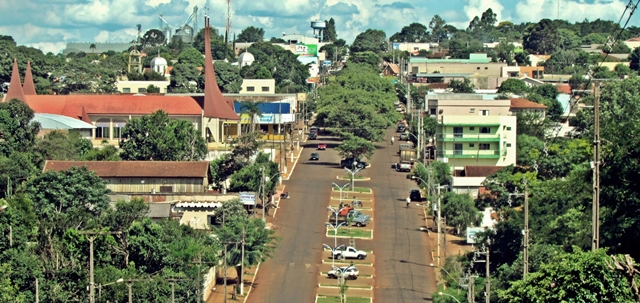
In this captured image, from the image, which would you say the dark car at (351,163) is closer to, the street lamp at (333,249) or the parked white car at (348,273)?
the street lamp at (333,249)

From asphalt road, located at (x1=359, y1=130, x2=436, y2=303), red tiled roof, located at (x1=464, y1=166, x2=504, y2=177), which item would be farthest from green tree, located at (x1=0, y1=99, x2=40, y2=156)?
red tiled roof, located at (x1=464, y1=166, x2=504, y2=177)

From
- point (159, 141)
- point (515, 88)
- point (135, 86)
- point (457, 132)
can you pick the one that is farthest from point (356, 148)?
point (135, 86)

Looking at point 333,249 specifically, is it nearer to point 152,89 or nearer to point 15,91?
point 15,91

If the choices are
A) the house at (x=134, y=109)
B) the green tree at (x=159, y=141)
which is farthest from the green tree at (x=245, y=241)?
the house at (x=134, y=109)

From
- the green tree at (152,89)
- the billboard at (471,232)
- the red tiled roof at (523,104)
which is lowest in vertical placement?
the billboard at (471,232)

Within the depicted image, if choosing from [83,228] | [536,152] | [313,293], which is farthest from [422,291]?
[536,152]

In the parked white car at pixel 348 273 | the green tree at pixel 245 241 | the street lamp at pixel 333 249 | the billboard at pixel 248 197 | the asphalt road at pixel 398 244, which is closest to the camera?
the green tree at pixel 245 241

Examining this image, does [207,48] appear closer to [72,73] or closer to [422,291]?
[72,73]
